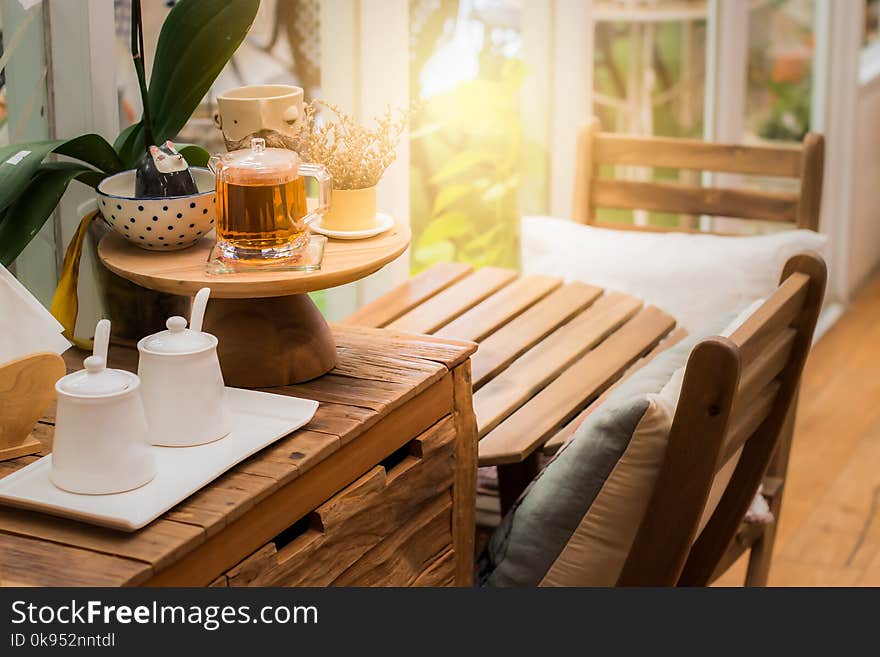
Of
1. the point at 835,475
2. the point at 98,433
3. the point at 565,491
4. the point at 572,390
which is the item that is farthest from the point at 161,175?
the point at 835,475

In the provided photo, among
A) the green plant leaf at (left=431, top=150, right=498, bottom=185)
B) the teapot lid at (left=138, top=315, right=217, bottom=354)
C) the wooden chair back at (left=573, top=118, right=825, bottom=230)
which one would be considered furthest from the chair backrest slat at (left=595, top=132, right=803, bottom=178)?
the teapot lid at (left=138, top=315, right=217, bottom=354)

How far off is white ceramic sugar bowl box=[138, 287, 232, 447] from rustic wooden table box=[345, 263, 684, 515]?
51cm

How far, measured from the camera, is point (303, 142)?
1.52 meters

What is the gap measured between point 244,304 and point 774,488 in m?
1.17

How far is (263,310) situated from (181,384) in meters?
0.22

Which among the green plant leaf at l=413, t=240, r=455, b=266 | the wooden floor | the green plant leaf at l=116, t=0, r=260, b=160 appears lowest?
the wooden floor

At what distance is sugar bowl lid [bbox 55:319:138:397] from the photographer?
1.09m

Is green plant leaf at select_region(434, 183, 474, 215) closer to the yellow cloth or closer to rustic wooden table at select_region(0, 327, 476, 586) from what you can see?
rustic wooden table at select_region(0, 327, 476, 586)

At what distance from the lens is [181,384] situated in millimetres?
1179

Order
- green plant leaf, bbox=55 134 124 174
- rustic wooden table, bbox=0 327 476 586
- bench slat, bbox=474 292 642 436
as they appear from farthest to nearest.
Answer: bench slat, bbox=474 292 642 436, green plant leaf, bbox=55 134 124 174, rustic wooden table, bbox=0 327 476 586

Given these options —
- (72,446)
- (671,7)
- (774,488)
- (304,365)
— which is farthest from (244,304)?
(671,7)

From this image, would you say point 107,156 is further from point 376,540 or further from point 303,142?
point 376,540

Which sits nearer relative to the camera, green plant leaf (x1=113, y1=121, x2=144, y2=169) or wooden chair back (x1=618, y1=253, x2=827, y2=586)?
wooden chair back (x1=618, y1=253, x2=827, y2=586)

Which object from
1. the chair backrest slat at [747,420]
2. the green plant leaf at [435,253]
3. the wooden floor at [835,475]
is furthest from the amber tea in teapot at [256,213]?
the wooden floor at [835,475]
